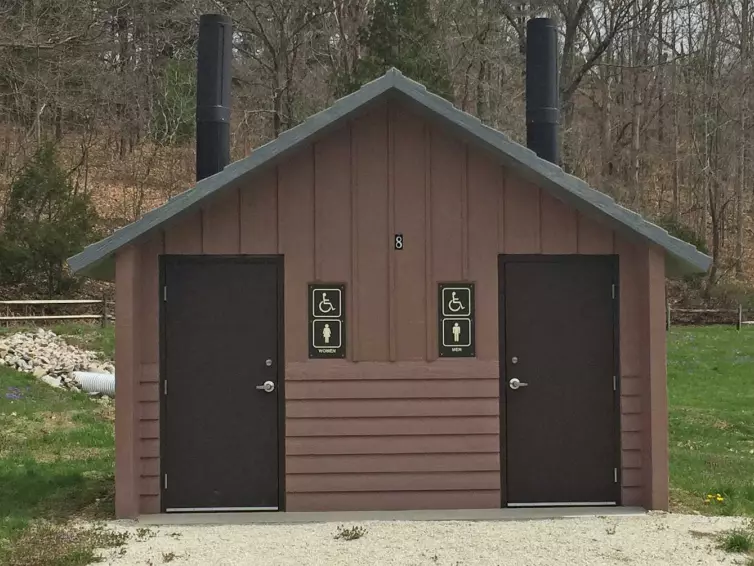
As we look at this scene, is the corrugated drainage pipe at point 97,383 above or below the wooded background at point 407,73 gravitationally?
below

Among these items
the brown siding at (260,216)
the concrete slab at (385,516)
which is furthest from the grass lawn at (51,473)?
the brown siding at (260,216)

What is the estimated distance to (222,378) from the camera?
7578 millimetres

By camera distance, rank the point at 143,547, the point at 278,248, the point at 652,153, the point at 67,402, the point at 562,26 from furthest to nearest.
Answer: the point at 652,153, the point at 562,26, the point at 67,402, the point at 278,248, the point at 143,547

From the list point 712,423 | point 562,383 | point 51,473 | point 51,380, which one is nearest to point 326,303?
point 562,383

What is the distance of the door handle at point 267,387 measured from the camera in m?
7.55

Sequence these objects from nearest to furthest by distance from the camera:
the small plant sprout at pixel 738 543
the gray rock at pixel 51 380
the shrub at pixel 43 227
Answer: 1. the small plant sprout at pixel 738 543
2. the gray rock at pixel 51 380
3. the shrub at pixel 43 227

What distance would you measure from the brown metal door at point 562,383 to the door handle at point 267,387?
193 cm

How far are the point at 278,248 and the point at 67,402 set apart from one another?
29.8 ft

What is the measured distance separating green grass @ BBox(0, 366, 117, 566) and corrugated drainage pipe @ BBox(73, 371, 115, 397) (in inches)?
13.5

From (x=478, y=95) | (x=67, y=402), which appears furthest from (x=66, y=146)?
(x=67, y=402)

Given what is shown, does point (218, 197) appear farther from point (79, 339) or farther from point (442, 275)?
point (79, 339)

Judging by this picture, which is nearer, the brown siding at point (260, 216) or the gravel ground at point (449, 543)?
the gravel ground at point (449, 543)

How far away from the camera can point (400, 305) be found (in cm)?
758

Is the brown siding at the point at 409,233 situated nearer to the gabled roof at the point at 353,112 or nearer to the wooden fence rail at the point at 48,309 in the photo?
the gabled roof at the point at 353,112
